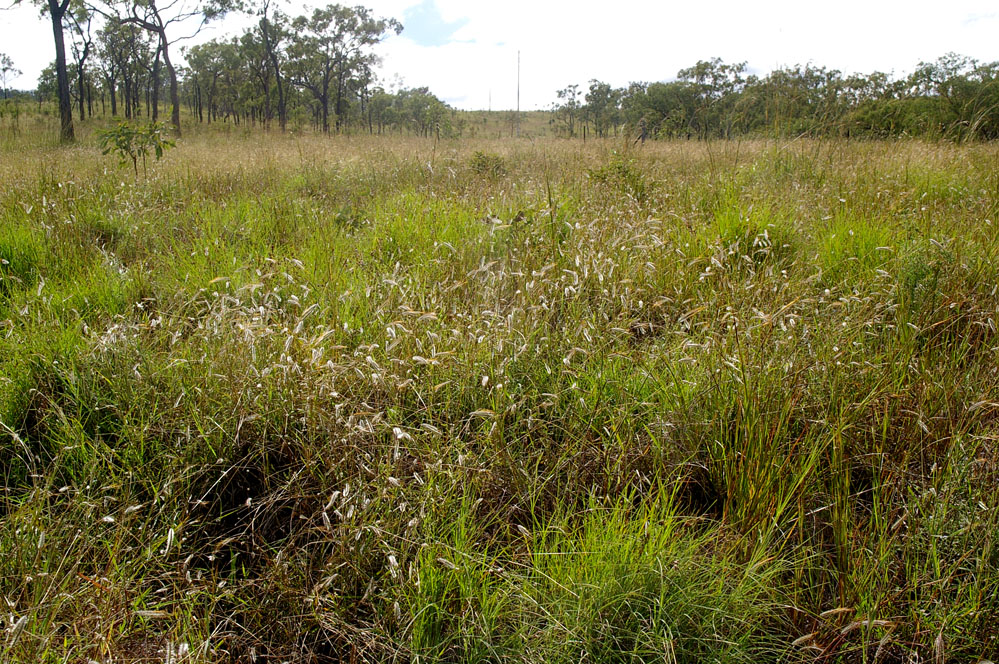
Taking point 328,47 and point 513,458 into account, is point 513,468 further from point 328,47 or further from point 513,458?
point 328,47

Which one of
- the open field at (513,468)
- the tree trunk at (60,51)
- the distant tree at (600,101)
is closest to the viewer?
the open field at (513,468)

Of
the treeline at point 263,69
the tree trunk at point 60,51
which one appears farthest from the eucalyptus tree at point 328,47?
the tree trunk at point 60,51

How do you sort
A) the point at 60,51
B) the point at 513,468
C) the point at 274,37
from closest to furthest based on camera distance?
1. the point at 513,468
2. the point at 60,51
3. the point at 274,37

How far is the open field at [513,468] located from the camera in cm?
128

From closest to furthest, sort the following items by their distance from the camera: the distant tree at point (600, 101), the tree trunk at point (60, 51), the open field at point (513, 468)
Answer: the open field at point (513, 468)
the tree trunk at point (60, 51)
the distant tree at point (600, 101)

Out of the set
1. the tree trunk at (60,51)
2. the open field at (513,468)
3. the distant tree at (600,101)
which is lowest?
the open field at (513,468)

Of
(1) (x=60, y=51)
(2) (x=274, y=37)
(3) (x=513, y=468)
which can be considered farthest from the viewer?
(2) (x=274, y=37)

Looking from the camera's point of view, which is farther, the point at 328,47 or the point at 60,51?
the point at 328,47

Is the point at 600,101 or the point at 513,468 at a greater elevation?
the point at 600,101

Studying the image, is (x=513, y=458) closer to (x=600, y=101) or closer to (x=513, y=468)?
(x=513, y=468)

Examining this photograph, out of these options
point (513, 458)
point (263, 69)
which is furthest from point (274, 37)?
point (513, 458)

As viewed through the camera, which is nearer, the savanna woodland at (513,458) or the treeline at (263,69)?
the savanna woodland at (513,458)

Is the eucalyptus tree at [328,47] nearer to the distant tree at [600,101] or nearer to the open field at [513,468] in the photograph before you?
the distant tree at [600,101]

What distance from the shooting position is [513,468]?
5.57 feet
